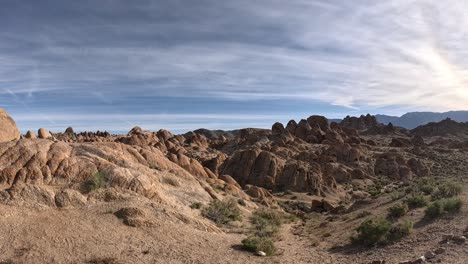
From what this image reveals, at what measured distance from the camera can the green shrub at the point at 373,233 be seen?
21.2 meters

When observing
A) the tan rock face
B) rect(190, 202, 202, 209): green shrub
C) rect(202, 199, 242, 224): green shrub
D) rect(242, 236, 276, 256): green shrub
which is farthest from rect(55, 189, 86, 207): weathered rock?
rect(242, 236, 276, 256): green shrub

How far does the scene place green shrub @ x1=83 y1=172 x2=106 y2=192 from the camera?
2323 cm

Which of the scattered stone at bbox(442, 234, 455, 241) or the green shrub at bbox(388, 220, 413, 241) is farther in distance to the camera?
Result: the green shrub at bbox(388, 220, 413, 241)

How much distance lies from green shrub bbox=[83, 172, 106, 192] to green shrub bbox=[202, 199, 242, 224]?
681cm

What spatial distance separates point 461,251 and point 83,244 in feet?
53.9

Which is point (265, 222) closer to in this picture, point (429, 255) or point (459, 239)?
point (429, 255)

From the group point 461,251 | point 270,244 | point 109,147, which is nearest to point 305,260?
point 270,244

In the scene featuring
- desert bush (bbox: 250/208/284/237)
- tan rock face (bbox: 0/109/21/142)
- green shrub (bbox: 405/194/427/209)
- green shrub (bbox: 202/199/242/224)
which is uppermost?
tan rock face (bbox: 0/109/21/142)

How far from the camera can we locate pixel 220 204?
93.1 feet

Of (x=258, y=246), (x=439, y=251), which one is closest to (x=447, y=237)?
(x=439, y=251)

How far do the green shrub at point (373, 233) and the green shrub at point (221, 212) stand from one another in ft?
28.1

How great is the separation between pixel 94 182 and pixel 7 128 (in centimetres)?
978

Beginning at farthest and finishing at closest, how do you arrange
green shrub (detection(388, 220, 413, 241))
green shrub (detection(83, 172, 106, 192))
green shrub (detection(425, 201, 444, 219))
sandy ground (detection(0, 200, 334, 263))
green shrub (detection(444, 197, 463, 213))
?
green shrub (detection(83, 172, 106, 192))
green shrub (detection(425, 201, 444, 219))
green shrub (detection(444, 197, 463, 213))
green shrub (detection(388, 220, 413, 241))
sandy ground (detection(0, 200, 334, 263))

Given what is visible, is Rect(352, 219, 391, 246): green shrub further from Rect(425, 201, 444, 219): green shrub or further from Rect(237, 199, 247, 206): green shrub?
Rect(237, 199, 247, 206): green shrub
